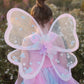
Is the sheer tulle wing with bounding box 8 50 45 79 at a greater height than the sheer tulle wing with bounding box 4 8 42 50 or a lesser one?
lesser

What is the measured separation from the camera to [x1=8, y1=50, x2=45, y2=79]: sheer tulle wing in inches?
57.8

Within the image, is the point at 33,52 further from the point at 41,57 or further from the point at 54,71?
the point at 54,71

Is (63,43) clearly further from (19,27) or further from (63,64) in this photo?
(19,27)

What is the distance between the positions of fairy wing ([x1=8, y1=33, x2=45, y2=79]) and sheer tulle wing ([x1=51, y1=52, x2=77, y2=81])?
0.11 metres

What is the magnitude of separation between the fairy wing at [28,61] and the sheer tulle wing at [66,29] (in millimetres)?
165

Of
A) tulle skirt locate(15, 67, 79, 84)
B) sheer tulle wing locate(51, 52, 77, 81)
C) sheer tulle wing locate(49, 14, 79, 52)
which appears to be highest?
sheer tulle wing locate(49, 14, 79, 52)

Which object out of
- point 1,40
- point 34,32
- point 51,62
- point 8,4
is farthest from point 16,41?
point 8,4

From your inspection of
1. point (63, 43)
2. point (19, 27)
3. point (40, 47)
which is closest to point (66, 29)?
point (63, 43)

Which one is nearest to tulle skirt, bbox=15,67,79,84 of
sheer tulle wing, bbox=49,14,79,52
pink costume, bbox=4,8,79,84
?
pink costume, bbox=4,8,79,84

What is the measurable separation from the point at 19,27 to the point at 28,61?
0.84 feet

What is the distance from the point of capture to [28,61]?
1.53m

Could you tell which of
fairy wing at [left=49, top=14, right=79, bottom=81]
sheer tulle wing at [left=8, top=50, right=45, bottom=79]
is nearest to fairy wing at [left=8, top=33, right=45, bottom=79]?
sheer tulle wing at [left=8, top=50, right=45, bottom=79]

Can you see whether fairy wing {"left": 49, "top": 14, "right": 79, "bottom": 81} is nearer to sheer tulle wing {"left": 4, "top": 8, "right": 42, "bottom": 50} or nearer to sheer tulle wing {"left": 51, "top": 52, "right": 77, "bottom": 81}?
sheer tulle wing {"left": 51, "top": 52, "right": 77, "bottom": 81}

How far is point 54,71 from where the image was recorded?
159cm
